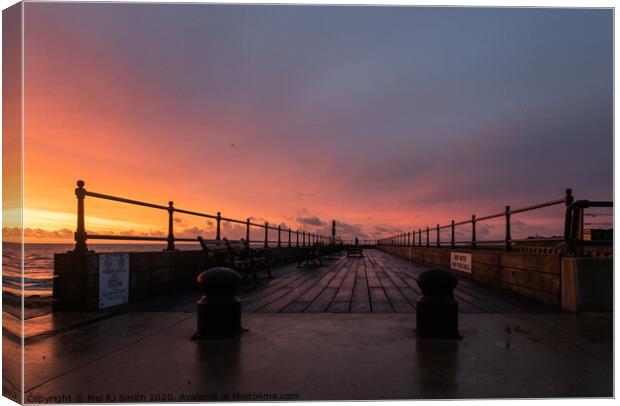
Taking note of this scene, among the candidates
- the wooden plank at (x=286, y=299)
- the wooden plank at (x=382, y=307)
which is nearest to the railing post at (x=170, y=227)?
the wooden plank at (x=286, y=299)

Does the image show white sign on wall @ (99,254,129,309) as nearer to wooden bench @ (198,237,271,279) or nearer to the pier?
the pier

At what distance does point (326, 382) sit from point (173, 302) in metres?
4.50

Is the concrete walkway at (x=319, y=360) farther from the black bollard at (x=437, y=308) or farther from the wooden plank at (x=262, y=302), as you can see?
the wooden plank at (x=262, y=302)

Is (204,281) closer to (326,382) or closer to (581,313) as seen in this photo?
(326,382)

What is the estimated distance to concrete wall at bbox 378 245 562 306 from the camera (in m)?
6.76

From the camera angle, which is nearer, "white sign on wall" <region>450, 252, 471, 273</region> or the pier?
the pier

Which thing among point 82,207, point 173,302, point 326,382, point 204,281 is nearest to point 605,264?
point 326,382

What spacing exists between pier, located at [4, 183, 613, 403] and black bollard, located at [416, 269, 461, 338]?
142mm

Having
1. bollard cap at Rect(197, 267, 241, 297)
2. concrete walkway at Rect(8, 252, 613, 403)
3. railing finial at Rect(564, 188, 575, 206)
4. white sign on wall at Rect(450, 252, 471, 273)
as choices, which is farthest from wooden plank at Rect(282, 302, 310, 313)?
white sign on wall at Rect(450, 252, 471, 273)

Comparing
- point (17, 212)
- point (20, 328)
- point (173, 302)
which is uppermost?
point (17, 212)

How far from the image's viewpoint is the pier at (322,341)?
10.4ft

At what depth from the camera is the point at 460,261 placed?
12.1 m

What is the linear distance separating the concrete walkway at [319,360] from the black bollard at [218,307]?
16cm

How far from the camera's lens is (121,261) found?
677cm
